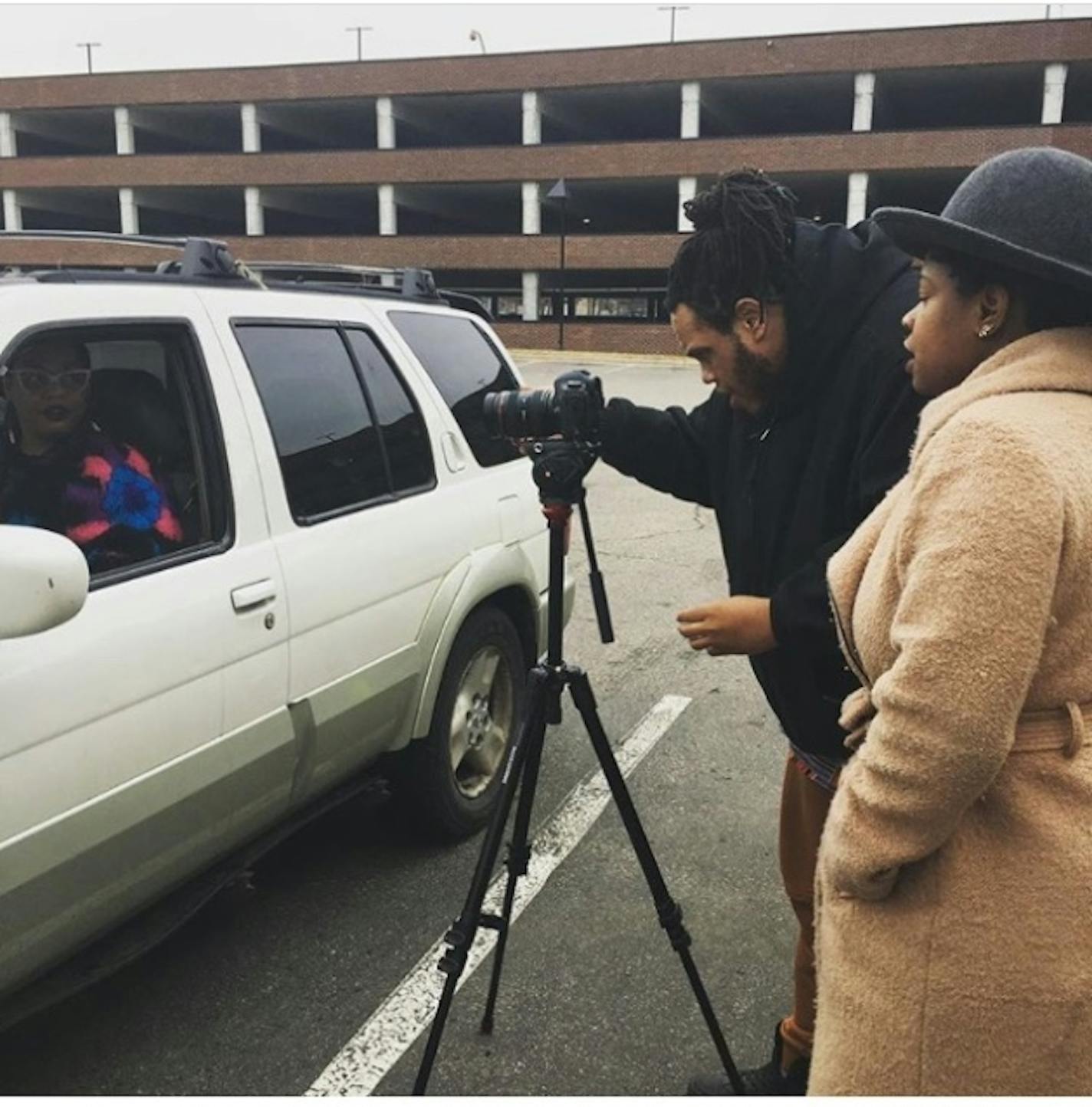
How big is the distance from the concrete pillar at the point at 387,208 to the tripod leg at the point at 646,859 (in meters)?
41.1

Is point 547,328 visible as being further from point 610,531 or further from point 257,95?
point 610,531

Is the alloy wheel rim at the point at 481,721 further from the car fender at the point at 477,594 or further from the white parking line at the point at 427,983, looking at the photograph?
the white parking line at the point at 427,983

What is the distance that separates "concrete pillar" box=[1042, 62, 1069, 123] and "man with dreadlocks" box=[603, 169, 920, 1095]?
127 ft

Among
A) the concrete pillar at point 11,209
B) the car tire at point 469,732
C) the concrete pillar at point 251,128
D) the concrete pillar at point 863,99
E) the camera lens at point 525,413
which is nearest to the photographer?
the camera lens at point 525,413

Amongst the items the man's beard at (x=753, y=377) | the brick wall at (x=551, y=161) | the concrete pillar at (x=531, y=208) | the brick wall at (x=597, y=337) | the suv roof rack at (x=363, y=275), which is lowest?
the brick wall at (x=597, y=337)

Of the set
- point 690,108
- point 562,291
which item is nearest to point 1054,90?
point 690,108

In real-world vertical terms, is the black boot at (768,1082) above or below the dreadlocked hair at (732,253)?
below

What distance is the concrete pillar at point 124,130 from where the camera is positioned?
4331cm

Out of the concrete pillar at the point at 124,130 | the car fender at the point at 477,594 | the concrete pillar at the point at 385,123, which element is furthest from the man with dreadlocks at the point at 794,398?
the concrete pillar at the point at 124,130

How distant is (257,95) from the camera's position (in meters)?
41.8

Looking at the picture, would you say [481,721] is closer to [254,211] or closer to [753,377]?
[753,377]

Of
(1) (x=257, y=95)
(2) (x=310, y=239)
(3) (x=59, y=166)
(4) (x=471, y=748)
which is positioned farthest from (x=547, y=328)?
(4) (x=471, y=748)

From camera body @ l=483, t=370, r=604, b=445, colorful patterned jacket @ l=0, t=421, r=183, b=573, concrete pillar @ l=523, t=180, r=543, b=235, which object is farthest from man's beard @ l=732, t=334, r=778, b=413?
concrete pillar @ l=523, t=180, r=543, b=235

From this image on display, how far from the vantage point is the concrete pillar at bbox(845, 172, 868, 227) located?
1444 inches
